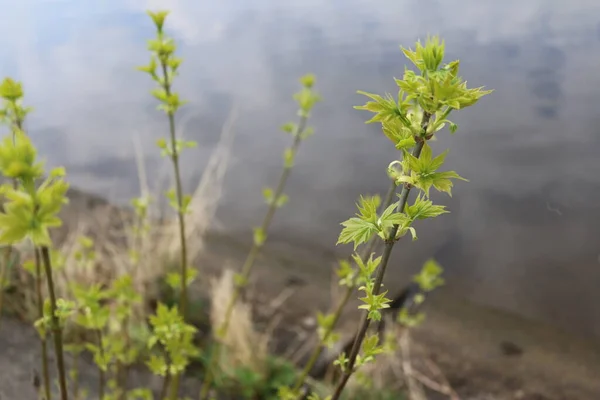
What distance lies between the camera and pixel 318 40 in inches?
320

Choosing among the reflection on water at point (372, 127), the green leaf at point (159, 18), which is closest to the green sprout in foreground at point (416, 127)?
the green leaf at point (159, 18)

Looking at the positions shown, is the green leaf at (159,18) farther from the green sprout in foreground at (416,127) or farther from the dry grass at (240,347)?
the dry grass at (240,347)

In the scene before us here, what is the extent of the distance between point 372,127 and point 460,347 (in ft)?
9.87

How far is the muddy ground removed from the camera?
9.57ft

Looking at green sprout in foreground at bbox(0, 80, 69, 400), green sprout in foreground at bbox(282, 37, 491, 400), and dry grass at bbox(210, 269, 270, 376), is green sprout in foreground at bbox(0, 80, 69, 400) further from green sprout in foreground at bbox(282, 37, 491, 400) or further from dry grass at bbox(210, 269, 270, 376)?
dry grass at bbox(210, 269, 270, 376)

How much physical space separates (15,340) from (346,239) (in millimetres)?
2831

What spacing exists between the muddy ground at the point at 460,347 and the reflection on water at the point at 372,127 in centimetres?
26

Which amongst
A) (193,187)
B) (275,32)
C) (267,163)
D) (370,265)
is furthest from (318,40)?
(370,265)

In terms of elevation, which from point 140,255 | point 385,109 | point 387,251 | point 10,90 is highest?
point 385,109

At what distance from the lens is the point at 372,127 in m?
5.99

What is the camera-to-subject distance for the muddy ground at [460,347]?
9.57ft

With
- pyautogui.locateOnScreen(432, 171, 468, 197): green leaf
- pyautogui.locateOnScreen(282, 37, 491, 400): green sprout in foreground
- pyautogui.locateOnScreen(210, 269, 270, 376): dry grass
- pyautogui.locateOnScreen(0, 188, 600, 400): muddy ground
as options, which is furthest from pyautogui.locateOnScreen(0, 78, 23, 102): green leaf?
pyautogui.locateOnScreen(210, 269, 270, 376): dry grass

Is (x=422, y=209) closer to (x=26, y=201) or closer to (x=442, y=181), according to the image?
(x=442, y=181)

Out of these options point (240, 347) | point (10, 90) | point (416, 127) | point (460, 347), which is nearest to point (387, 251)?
point (416, 127)
